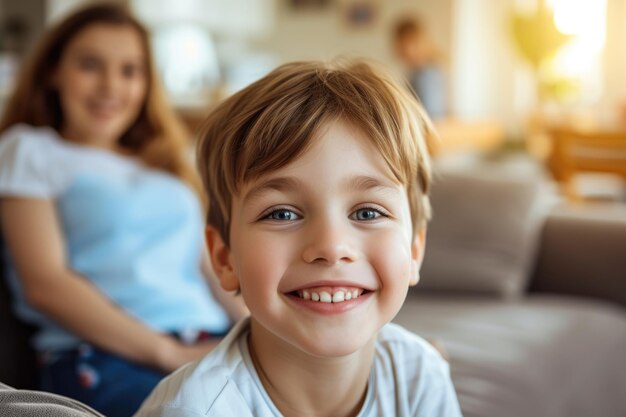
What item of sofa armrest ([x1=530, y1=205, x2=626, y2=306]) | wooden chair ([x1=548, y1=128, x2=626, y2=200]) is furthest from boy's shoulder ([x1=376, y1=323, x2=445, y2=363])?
wooden chair ([x1=548, y1=128, x2=626, y2=200])

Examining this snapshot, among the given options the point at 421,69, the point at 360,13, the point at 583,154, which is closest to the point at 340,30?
the point at 360,13

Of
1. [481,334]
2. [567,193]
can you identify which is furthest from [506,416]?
[567,193]

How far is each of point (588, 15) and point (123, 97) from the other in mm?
6067

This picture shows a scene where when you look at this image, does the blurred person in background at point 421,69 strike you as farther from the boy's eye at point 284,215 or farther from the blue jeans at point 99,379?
the boy's eye at point 284,215

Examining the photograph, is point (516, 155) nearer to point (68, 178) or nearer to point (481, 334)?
point (481, 334)

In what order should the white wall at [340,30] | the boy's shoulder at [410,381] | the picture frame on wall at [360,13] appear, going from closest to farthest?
the boy's shoulder at [410,381], the white wall at [340,30], the picture frame on wall at [360,13]

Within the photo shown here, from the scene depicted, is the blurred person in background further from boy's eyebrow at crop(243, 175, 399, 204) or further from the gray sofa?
boy's eyebrow at crop(243, 175, 399, 204)

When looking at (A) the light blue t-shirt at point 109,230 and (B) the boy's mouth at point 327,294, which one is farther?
(A) the light blue t-shirt at point 109,230

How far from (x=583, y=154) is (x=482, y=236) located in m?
1.40

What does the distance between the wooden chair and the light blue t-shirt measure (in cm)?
232

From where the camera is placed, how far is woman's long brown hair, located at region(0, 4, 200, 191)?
5.15 ft

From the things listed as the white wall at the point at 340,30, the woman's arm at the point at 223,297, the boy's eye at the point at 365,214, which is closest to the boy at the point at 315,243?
the boy's eye at the point at 365,214

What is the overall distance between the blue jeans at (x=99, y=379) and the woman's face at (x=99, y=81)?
0.43 meters

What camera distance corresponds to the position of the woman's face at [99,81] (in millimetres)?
1531
